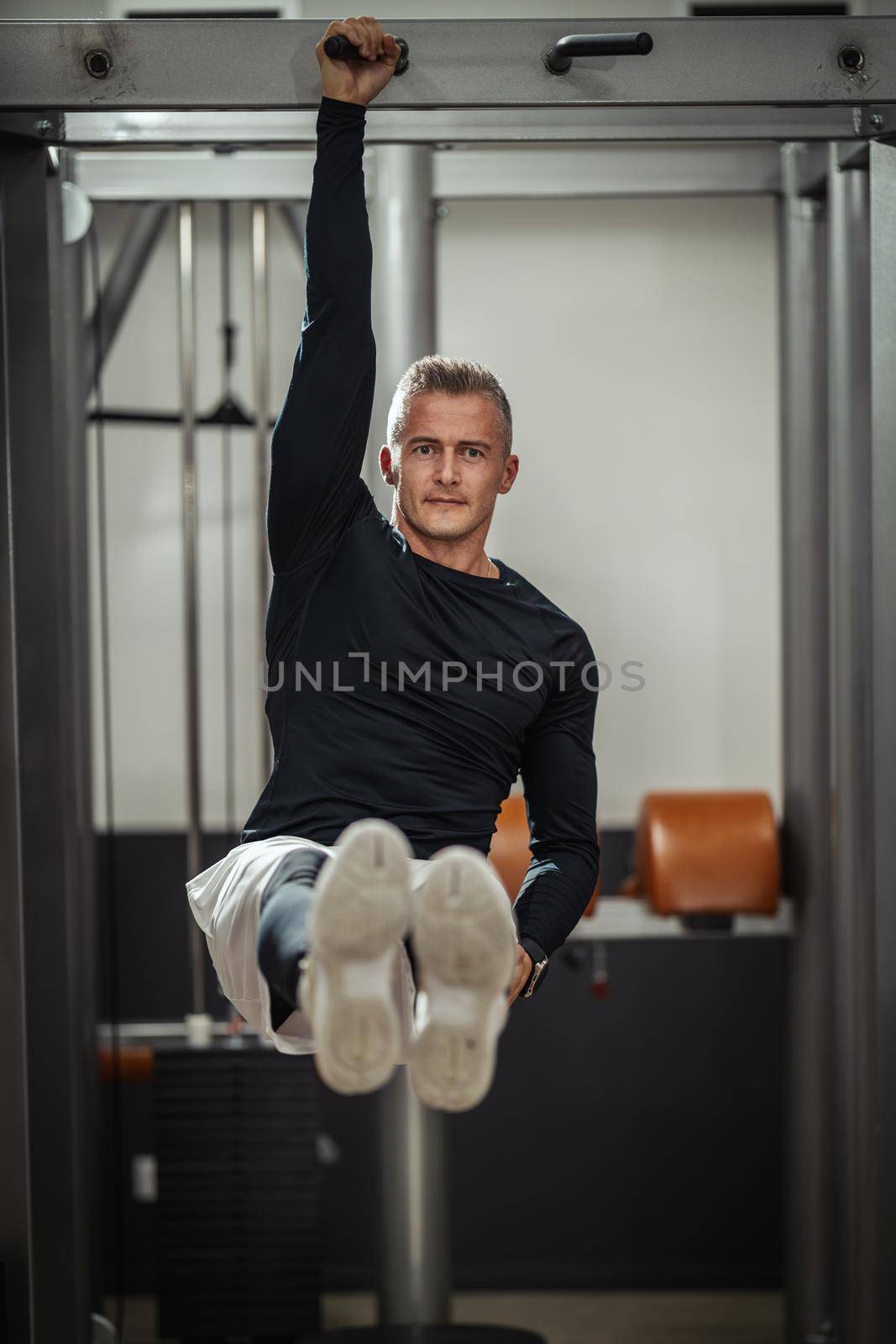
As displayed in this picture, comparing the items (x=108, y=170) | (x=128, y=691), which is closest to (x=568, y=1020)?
(x=128, y=691)

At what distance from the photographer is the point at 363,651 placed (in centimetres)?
→ 199

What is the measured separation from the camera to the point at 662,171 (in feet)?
9.83

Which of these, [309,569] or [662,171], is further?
[662,171]

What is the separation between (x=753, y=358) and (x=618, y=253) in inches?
18.2

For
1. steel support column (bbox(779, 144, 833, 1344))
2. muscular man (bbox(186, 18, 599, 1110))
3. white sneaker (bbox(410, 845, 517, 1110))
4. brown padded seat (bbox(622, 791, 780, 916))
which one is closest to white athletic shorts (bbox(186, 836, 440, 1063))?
muscular man (bbox(186, 18, 599, 1110))

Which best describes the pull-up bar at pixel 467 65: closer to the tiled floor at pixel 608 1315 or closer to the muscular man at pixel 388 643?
the muscular man at pixel 388 643

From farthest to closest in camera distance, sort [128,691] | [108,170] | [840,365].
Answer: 1. [128,691]
2. [108,170]
3. [840,365]

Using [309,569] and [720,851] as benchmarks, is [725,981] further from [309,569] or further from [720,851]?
[309,569]

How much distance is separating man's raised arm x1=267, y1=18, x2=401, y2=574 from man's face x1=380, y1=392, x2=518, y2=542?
68 mm

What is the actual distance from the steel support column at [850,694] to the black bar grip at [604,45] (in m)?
0.66

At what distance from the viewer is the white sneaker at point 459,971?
1.53 metres

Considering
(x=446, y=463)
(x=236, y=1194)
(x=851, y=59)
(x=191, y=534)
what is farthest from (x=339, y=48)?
(x=236, y=1194)

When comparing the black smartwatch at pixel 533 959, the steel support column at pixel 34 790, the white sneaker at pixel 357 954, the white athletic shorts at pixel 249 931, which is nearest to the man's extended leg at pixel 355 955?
the white sneaker at pixel 357 954

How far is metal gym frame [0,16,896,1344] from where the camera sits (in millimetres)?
2158
